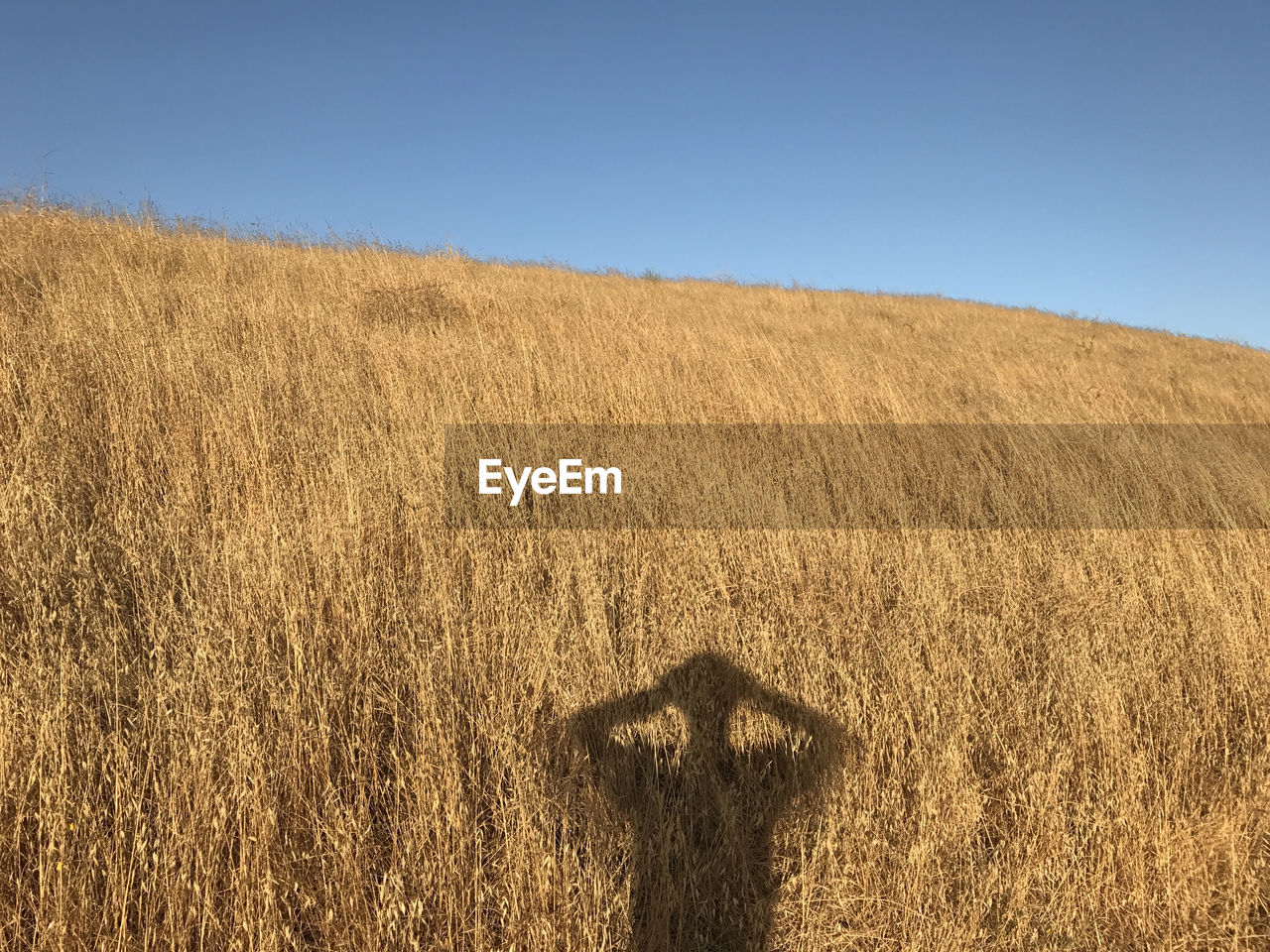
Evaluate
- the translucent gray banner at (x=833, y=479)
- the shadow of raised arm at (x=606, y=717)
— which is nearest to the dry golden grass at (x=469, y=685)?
the shadow of raised arm at (x=606, y=717)

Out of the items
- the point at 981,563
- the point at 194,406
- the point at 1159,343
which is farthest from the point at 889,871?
the point at 1159,343

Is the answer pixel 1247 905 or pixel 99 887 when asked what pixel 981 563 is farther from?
pixel 99 887

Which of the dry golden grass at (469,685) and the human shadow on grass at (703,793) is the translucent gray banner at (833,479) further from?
the human shadow on grass at (703,793)

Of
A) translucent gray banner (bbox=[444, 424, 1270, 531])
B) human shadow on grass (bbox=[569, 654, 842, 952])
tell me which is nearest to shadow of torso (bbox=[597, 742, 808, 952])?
human shadow on grass (bbox=[569, 654, 842, 952])

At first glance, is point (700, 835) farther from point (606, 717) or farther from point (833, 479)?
point (833, 479)

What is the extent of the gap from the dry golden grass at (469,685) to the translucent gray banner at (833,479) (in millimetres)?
255

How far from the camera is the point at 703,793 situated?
2223 millimetres

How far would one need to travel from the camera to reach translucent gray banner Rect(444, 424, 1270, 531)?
4066mm

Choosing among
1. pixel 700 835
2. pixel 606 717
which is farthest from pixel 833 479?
pixel 700 835

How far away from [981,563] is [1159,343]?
1359cm

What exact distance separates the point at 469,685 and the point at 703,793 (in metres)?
0.90

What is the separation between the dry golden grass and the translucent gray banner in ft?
0.84

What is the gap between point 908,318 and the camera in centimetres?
→ 1248

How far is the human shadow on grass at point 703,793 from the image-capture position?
186 cm
